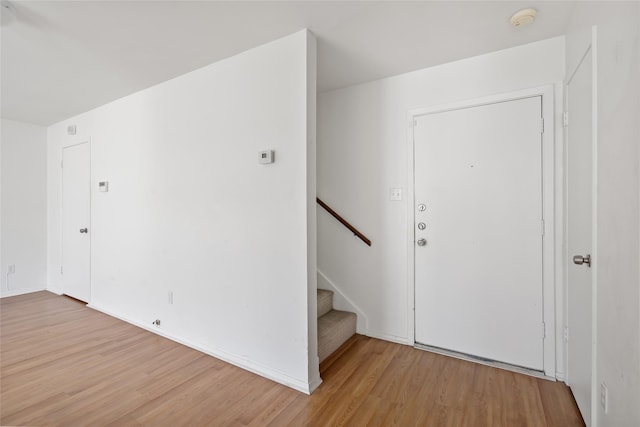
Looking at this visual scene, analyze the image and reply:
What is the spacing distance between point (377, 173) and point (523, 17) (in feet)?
4.63

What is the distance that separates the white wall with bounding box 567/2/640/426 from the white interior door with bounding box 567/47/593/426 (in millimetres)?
163

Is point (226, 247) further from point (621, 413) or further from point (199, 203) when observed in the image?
point (621, 413)

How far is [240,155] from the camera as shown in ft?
7.17

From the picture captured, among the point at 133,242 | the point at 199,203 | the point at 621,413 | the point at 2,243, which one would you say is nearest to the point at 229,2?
the point at 199,203

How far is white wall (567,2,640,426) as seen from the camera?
0.96 meters

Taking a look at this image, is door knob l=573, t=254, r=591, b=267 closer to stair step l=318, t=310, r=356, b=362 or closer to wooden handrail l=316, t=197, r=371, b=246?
wooden handrail l=316, t=197, r=371, b=246

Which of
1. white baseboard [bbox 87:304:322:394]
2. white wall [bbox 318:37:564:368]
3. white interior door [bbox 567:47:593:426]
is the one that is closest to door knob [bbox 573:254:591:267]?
white interior door [bbox 567:47:593:426]

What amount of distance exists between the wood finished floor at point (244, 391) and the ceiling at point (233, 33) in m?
2.35

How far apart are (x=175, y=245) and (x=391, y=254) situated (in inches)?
77.6

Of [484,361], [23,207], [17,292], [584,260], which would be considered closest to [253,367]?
[484,361]

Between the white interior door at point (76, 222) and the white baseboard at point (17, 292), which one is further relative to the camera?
the white baseboard at point (17, 292)

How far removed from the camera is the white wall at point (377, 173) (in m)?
2.30

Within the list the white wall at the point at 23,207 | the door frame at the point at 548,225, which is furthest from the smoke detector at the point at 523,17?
the white wall at the point at 23,207

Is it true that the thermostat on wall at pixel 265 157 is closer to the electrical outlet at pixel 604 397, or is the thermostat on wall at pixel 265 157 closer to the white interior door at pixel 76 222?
the electrical outlet at pixel 604 397
